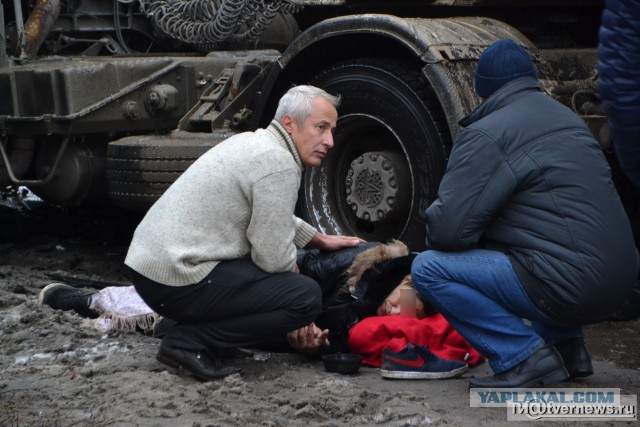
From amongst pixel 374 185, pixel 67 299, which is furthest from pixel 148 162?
pixel 374 185

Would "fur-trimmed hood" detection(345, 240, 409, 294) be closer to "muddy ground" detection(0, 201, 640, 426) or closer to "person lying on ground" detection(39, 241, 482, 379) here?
"person lying on ground" detection(39, 241, 482, 379)

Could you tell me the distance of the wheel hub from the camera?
6211 mm

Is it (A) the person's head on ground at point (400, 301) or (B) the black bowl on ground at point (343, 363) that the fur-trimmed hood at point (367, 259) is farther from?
(B) the black bowl on ground at point (343, 363)

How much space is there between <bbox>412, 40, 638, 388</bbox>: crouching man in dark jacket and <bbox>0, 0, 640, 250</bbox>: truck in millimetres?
1211

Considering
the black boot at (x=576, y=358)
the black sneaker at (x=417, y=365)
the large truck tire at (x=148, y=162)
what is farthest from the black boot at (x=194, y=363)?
the large truck tire at (x=148, y=162)

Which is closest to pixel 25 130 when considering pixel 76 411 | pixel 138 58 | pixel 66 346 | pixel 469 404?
pixel 138 58

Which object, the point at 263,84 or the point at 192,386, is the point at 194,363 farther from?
the point at 263,84

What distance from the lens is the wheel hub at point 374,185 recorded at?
621 cm

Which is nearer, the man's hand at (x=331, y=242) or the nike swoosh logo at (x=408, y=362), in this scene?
the nike swoosh logo at (x=408, y=362)

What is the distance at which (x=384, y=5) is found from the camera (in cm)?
705

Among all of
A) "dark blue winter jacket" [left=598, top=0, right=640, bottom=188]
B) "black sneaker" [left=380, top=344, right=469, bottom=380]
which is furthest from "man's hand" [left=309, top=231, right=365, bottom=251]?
"dark blue winter jacket" [left=598, top=0, right=640, bottom=188]

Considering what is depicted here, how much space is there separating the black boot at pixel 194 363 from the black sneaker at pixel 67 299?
3.50 ft

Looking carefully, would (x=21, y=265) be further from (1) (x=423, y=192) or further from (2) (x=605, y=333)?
(2) (x=605, y=333)

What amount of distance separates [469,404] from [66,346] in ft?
6.42
